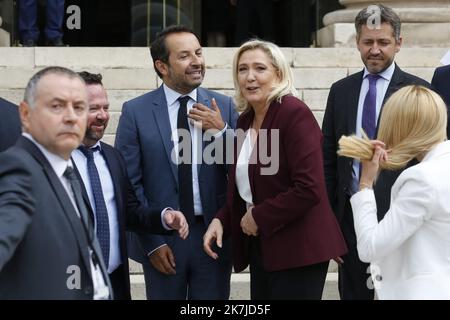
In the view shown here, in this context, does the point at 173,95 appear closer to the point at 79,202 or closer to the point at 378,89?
the point at 378,89

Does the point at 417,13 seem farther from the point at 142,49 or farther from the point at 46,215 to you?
the point at 46,215

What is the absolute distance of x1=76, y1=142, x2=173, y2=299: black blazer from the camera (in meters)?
4.53

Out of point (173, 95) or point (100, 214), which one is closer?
point (100, 214)

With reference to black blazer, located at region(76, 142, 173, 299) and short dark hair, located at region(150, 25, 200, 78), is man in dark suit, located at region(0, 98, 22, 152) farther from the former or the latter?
short dark hair, located at region(150, 25, 200, 78)

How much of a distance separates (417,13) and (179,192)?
5700mm

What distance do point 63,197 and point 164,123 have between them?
1.85 meters

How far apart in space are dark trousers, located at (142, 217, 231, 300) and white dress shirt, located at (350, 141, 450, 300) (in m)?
1.24

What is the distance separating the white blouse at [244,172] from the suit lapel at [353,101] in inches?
40.9

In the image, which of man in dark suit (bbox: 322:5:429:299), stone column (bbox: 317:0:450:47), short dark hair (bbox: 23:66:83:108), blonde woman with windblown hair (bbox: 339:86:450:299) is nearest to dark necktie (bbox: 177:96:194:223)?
man in dark suit (bbox: 322:5:429:299)

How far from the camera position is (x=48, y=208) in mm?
3107

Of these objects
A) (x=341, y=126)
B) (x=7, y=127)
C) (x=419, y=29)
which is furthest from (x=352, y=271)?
(x=419, y=29)

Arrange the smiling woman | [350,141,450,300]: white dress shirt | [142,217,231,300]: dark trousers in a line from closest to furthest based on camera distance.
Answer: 1. [350,141,450,300]: white dress shirt
2. the smiling woman
3. [142,217,231,300]: dark trousers

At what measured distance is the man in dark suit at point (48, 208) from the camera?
3008 mm

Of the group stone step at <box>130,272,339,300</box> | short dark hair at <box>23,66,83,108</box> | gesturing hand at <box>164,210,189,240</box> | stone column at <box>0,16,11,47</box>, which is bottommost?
stone step at <box>130,272,339,300</box>
